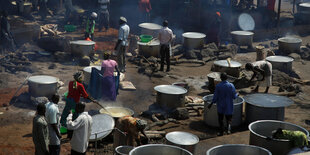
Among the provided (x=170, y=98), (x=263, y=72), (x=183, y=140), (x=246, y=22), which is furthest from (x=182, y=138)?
(x=246, y=22)

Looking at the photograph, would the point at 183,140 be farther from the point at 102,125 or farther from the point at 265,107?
the point at 265,107

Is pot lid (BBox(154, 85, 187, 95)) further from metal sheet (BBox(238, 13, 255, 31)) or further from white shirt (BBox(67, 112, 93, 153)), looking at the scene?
metal sheet (BBox(238, 13, 255, 31))

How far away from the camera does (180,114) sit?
1137cm

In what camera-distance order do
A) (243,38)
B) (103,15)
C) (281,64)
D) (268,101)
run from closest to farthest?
(268,101), (281,64), (243,38), (103,15)

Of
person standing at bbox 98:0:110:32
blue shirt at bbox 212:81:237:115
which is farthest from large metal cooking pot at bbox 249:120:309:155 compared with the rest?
person standing at bbox 98:0:110:32

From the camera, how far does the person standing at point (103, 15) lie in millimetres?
21562

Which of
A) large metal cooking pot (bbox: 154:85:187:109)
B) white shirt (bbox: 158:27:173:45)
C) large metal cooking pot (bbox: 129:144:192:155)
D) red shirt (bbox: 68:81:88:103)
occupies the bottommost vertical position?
large metal cooking pot (bbox: 154:85:187:109)

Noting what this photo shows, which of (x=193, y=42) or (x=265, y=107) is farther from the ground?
(x=193, y=42)

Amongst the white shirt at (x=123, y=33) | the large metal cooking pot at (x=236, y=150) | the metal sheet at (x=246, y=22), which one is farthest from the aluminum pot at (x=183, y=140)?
the metal sheet at (x=246, y=22)

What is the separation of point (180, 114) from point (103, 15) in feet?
37.5

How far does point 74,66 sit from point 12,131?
5.62 meters

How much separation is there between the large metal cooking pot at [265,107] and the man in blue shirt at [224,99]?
2.46 feet

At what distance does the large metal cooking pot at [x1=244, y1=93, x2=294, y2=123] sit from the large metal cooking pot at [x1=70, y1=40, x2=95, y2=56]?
22.2ft

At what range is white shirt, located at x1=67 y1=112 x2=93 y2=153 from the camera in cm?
755
